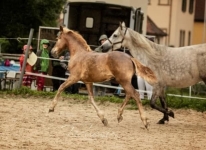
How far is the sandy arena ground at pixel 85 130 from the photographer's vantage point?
37.7 ft

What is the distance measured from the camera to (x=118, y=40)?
1555 cm

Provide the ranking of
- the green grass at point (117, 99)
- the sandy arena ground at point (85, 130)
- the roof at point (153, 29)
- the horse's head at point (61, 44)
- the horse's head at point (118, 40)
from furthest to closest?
the roof at point (153, 29), the green grass at point (117, 99), the horse's head at point (118, 40), the horse's head at point (61, 44), the sandy arena ground at point (85, 130)

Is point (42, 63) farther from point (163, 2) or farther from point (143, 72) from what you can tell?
point (163, 2)

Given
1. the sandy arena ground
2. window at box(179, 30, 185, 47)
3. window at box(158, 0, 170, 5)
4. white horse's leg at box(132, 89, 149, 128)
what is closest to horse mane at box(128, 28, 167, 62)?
the sandy arena ground

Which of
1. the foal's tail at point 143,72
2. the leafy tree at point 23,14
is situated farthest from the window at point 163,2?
the foal's tail at point 143,72

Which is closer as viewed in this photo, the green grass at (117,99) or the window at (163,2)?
the green grass at (117,99)

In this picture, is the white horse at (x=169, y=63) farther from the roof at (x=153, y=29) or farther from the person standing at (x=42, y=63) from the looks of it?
the roof at (x=153, y=29)

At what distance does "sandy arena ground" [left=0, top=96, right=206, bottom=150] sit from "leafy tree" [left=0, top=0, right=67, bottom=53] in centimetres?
1103

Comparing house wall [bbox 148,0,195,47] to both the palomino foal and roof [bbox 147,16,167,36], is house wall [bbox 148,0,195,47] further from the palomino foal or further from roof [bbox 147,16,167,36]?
the palomino foal

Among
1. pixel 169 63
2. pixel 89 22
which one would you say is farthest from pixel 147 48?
pixel 89 22

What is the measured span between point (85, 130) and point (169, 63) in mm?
2860

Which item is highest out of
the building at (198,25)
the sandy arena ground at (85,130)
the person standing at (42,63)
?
the building at (198,25)

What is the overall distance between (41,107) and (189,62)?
3455 millimetres

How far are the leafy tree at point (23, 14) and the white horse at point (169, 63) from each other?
1346 centimetres
